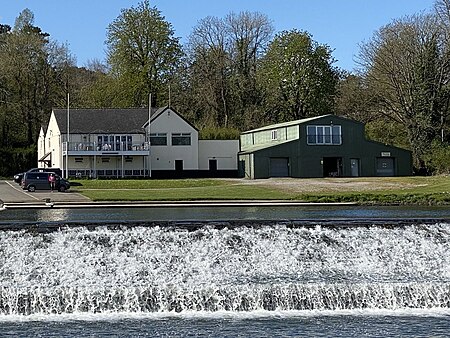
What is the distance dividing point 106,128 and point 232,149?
12956 millimetres

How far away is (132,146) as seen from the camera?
72438 millimetres

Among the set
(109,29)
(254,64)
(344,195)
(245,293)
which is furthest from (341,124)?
(245,293)

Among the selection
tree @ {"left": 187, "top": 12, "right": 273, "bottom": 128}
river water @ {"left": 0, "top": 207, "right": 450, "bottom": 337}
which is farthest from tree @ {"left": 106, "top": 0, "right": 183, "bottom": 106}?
river water @ {"left": 0, "top": 207, "right": 450, "bottom": 337}

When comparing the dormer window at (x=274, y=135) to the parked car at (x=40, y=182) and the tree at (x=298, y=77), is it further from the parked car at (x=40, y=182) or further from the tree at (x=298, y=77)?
the parked car at (x=40, y=182)

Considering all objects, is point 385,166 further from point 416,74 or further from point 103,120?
Result: point 103,120

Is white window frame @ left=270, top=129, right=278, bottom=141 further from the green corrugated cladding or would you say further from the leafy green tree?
the leafy green tree

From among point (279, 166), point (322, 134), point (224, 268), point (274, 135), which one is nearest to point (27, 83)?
point (274, 135)

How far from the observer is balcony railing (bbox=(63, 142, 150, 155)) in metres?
70.9

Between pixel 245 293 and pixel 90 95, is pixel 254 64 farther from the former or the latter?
pixel 245 293

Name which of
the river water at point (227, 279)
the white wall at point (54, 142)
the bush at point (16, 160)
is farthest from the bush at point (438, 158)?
the river water at point (227, 279)

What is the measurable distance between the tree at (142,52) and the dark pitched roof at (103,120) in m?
8.79

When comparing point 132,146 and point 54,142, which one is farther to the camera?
point 54,142

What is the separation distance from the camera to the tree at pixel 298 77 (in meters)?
81.7

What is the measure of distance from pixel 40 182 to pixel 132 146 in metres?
20.4
